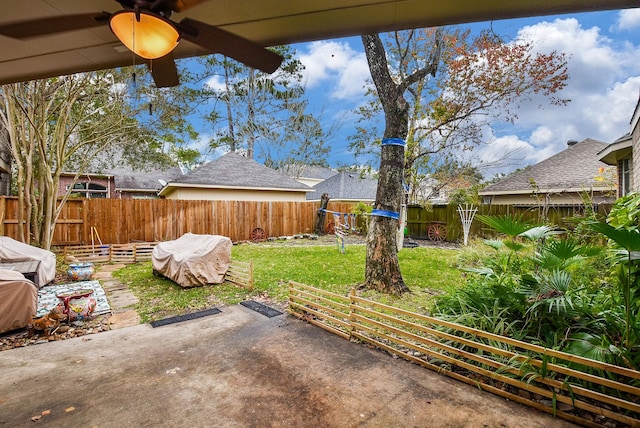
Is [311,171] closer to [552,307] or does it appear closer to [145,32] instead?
[552,307]

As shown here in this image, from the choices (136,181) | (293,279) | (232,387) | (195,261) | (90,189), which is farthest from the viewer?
(136,181)

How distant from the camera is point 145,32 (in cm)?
185

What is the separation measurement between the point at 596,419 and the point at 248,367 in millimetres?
2899

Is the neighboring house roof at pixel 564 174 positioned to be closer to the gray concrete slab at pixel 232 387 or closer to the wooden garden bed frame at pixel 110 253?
the gray concrete slab at pixel 232 387

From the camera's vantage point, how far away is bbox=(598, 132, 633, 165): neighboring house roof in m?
6.23

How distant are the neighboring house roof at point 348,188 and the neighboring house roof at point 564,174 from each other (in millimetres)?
8725

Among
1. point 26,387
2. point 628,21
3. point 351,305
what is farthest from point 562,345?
point 26,387

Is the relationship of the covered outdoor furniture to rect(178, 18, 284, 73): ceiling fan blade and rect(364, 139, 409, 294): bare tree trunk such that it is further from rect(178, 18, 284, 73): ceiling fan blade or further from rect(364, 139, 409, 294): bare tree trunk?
rect(364, 139, 409, 294): bare tree trunk

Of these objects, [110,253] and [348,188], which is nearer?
[110,253]

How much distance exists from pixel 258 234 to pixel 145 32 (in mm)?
11114

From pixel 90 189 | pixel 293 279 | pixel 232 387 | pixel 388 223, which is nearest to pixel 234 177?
pixel 293 279

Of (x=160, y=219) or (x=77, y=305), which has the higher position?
(x=160, y=219)

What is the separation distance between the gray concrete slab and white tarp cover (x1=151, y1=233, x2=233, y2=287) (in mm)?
2124

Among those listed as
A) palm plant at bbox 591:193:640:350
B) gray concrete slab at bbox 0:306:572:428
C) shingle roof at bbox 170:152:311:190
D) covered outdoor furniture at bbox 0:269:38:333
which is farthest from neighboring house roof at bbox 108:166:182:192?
palm plant at bbox 591:193:640:350
